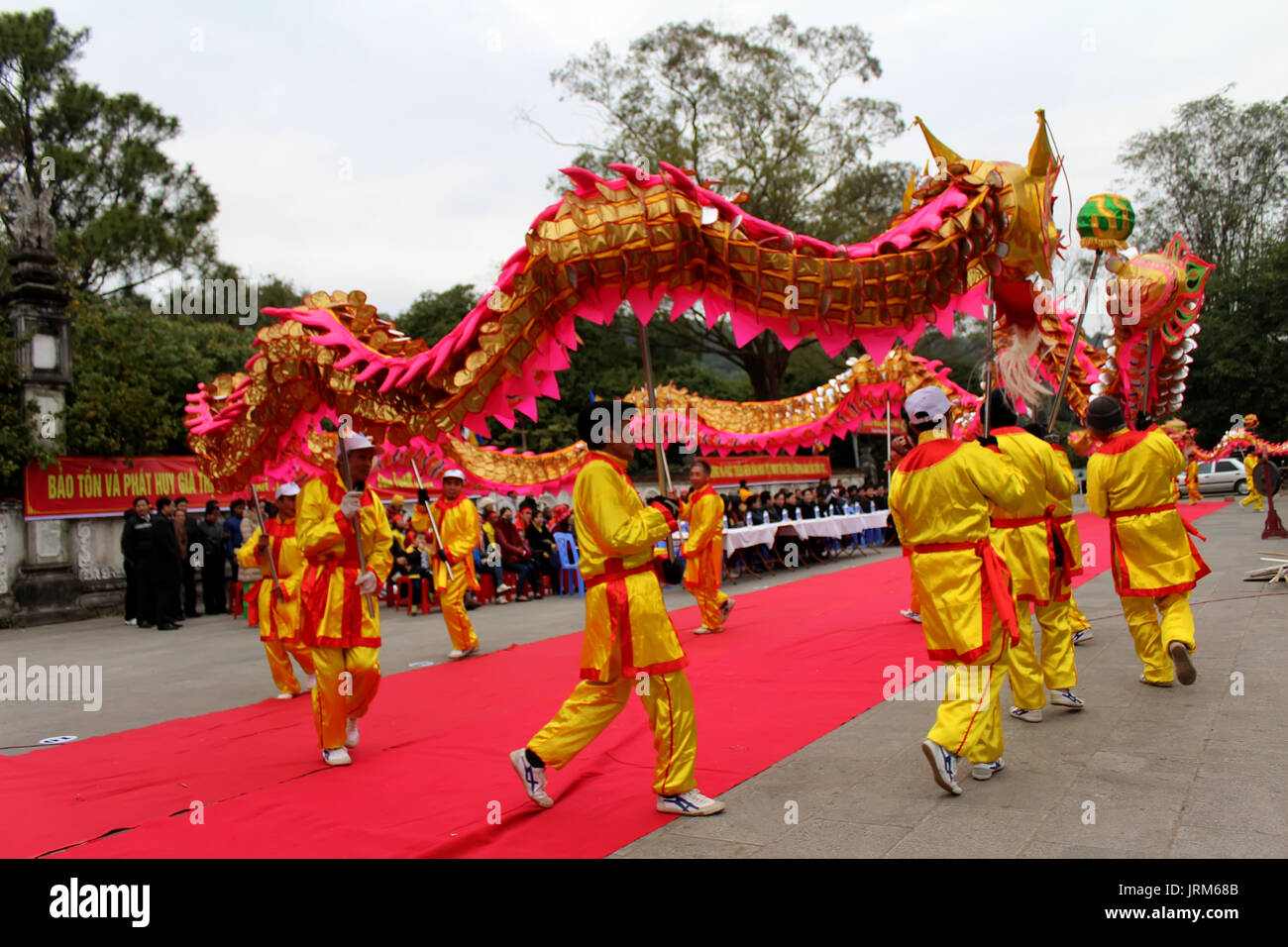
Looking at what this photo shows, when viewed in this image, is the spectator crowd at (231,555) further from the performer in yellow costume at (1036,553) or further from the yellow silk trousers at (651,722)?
the performer in yellow costume at (1036,553)

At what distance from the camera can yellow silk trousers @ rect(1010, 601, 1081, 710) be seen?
4.25m

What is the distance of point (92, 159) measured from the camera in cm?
2338

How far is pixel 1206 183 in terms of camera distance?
1161 inches

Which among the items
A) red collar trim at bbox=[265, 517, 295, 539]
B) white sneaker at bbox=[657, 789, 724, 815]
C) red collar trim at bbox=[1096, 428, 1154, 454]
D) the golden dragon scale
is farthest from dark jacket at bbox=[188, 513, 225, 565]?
red collar trim at bbox=[1096, 428, 1154, 454]

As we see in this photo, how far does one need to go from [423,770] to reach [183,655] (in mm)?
5308

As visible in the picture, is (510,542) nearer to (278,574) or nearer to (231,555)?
(231,555)

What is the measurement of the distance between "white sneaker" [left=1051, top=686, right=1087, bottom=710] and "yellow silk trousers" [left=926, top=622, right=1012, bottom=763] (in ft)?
3.69

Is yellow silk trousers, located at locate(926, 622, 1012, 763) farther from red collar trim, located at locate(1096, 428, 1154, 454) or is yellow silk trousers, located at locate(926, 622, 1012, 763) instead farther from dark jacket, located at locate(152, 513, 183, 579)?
Answer: dark jacket, located at locate(152, 513, 183, 579)

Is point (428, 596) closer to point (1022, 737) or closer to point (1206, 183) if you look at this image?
point (1022, 737)

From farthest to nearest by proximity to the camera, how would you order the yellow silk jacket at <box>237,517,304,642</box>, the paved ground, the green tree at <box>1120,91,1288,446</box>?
1. the green tree at <box>1120,91,1288,446</box>
2. the yellow silk jacket at <box>237,517,304,642</box>
3. the paved ground

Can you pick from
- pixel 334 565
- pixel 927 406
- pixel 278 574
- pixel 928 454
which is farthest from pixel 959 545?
pixel 278 574
